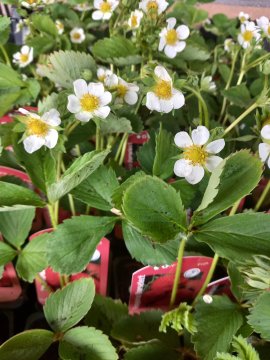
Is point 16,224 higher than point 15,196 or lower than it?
lower

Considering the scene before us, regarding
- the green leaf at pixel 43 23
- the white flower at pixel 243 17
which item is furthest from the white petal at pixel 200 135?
the white flower at pixel 243 17

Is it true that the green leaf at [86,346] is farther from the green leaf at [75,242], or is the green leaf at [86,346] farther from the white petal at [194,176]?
the white petal at [194,176]

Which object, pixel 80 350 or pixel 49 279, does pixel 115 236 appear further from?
pixel 80 350

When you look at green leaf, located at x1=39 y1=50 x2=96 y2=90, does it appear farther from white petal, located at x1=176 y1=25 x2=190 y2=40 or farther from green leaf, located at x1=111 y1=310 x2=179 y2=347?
green leaf, located at x1=111 y1=310 x2=179 y2=347

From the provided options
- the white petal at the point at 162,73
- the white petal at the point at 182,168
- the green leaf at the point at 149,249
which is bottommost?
the green leaf at the point at 149,249

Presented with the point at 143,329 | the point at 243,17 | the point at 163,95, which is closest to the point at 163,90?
the point at 163,95

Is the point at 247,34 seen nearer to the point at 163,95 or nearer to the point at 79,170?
the point at 163,95
